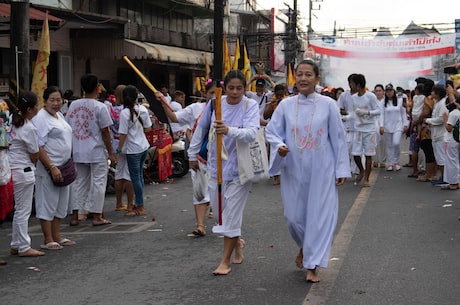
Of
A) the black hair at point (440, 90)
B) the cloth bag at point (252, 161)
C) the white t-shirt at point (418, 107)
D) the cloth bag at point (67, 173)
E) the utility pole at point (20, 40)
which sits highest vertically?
the utility pole at point (20, 40)

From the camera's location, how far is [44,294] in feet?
17.2

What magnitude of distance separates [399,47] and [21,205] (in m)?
24.8

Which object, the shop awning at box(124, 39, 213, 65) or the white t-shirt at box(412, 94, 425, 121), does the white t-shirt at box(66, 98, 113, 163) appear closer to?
the white t-shirt at box(412, 94, 425, 121)

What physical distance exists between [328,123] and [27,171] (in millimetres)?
3061

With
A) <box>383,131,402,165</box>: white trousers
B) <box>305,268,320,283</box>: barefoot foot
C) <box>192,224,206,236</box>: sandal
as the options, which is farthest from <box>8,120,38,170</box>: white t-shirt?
<box>383,131,402,165</box>: white trousers

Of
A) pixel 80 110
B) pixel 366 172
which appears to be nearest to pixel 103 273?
pixel 80 110

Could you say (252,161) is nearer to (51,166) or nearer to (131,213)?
(51,166)

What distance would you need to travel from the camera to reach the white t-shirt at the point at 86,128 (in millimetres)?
8273

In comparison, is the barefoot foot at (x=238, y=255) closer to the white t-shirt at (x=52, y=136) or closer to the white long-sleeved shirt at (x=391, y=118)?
the white t-shirt at (x=52, y=136)

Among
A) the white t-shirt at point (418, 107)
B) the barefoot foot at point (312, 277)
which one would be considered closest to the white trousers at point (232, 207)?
the barefoot foot at point (312, 277)

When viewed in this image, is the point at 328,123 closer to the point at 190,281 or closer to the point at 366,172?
the point at 190,281

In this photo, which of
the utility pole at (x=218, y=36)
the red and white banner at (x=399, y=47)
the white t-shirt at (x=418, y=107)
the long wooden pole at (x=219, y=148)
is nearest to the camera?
the long wooden pole at (x=219, y=148)

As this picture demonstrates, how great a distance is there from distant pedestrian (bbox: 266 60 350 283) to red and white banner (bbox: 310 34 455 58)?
24.4 m

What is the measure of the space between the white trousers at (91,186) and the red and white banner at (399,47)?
22.5 metres
